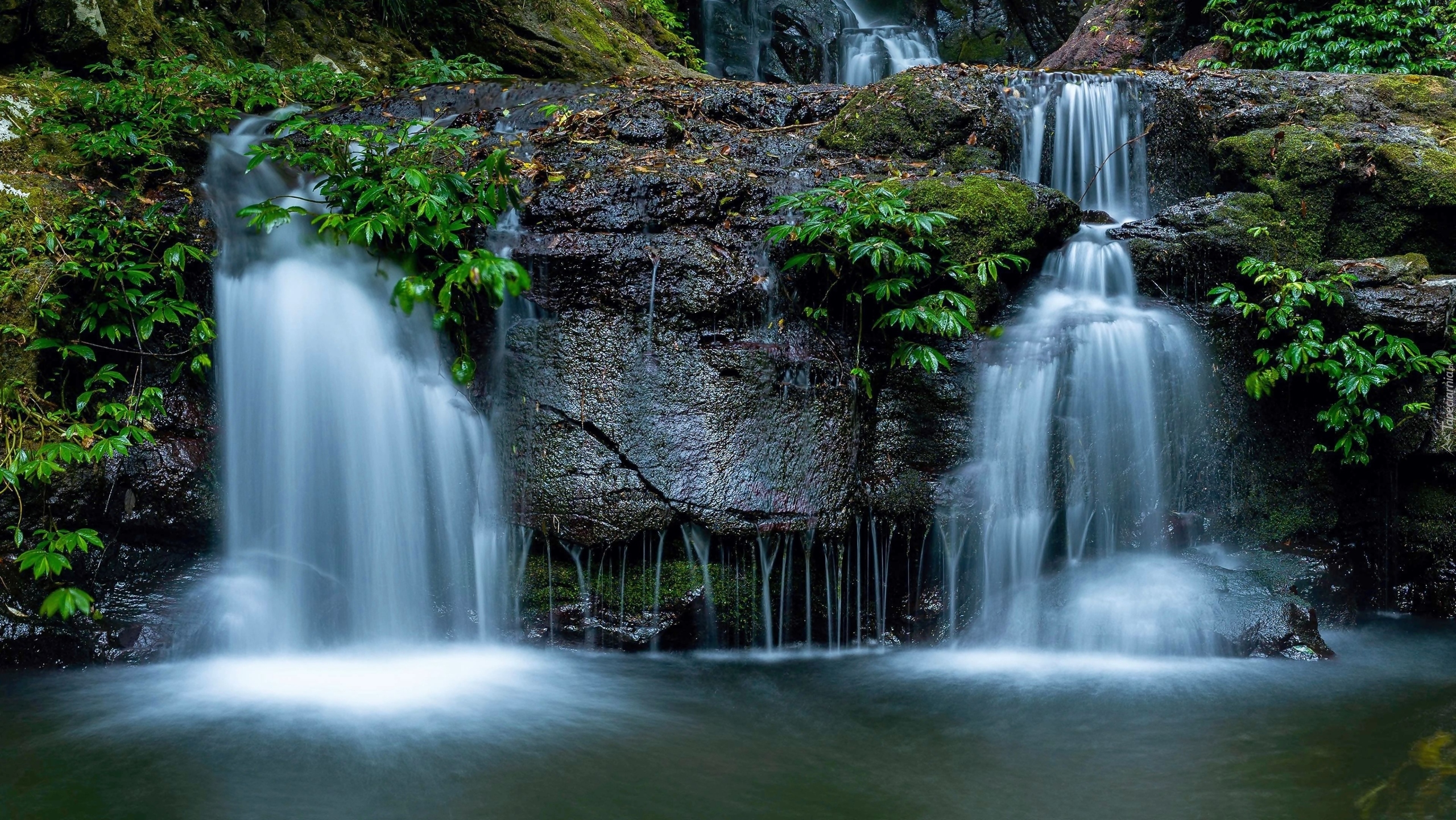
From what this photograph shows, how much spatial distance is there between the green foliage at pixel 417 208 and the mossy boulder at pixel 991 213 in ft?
7.50

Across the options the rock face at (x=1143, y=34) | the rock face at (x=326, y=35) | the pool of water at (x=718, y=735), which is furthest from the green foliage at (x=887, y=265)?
the rock face at (x=1143, y=34)

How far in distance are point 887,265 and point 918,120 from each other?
194 cm

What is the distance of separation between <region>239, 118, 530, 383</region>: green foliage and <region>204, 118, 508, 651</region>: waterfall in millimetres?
202

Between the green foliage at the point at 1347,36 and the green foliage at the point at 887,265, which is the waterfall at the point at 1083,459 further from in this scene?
the green foliage at the point at 1347,36

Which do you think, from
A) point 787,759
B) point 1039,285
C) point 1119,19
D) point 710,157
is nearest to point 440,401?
point 710,157

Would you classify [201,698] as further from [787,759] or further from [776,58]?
[776,58]

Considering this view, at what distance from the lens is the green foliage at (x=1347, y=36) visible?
27.9ft

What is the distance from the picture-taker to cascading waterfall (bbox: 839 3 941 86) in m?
11.7

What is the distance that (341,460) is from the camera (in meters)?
4.89

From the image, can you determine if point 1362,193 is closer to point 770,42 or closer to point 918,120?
point 918,120

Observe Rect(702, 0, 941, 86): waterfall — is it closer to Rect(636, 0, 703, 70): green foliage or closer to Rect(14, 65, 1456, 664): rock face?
Rect(636, 0, 703, 70): green foliage

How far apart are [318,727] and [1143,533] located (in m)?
4.42

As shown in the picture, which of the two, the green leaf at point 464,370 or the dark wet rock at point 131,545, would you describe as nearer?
the dark wet rock at point 131,545

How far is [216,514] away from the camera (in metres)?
4.74
